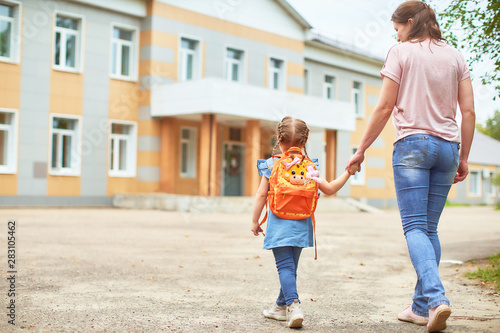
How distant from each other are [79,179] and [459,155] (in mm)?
17955

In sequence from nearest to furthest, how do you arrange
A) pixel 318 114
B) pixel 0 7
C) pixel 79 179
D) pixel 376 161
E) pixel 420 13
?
pixel 420 13 < pixel 0 7 < pixel 79 179 < pixel 318 114 < pixel 376 161

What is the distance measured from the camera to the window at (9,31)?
1850 cm

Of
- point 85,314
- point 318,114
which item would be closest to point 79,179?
point 318,114

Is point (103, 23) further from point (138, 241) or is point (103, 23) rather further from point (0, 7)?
point (138, 241)

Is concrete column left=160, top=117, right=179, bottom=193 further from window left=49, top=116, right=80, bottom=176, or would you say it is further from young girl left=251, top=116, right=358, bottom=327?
young girl left=251, top=116, right=358, bottom=327

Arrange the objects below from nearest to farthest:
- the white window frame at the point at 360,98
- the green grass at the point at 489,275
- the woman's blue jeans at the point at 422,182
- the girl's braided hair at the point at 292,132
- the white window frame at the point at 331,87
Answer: the woman's blue jeans at the point at 422,182, the girl's braided hair at the point at 292,132, the green grass at the point at 489,275, the white window frame at the point at 331,87, the white window frame at the point at 360,98

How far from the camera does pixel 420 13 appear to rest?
364 centimetres

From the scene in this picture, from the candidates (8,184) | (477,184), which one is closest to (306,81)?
(8,184)

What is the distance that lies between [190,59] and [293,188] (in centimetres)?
2004

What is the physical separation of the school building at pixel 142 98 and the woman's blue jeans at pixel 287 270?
16.1 m

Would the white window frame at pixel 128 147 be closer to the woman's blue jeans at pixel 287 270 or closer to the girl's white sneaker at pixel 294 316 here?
the woman's blue jeans at pixel 287 270

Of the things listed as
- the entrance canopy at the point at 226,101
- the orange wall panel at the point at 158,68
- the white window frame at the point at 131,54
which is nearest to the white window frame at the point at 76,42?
the white window frame at the point at 131,54

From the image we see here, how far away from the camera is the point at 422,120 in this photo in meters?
3.54

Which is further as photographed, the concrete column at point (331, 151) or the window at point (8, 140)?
the concrete column at point (331, 151)
